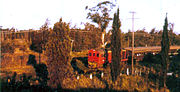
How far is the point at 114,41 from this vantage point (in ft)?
50.6

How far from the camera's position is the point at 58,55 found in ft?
41.7

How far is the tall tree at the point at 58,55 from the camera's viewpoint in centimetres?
1268

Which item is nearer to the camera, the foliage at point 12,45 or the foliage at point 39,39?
the foliage at point 12,45

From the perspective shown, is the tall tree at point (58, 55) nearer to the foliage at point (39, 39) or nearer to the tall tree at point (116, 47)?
the tall tree at point (116, 47)

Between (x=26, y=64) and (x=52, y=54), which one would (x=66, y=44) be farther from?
(x=26, y=64)

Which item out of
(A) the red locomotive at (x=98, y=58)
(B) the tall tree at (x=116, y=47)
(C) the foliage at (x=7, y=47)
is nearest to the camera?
(B) the tall tree at (x=116, y=47)

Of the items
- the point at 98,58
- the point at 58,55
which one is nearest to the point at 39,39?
the point at 98,58

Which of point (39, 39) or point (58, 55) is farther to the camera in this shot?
point (39, 39)

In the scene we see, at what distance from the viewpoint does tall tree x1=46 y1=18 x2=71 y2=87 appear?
41.6 feet

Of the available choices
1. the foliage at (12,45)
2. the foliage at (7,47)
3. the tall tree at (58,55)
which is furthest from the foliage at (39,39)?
the tall tree at (58,55)

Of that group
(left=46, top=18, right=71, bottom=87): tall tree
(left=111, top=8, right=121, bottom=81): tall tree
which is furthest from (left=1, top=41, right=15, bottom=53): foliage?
(left=111, top=8, right=121, bottom=81): tall tree

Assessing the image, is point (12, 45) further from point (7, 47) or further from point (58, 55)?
point (58, 55)

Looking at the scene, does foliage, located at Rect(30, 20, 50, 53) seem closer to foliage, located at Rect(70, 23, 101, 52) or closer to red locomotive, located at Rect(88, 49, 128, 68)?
foliage, located at Rect(70, 23, 101, 52)

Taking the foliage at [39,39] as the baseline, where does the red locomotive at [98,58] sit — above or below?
below
